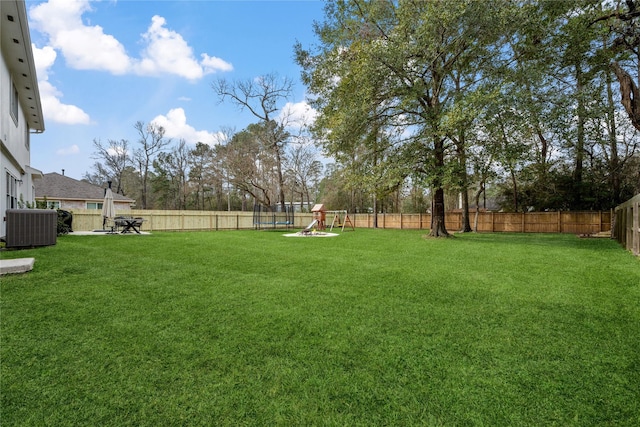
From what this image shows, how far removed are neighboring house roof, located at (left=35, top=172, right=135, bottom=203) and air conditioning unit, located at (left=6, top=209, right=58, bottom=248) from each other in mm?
16142

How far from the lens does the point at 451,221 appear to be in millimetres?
19453

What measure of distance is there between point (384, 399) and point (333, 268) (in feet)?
11.6

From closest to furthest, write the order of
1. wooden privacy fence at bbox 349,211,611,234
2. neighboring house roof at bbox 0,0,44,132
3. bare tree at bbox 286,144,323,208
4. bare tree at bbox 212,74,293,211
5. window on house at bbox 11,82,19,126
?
neighboring house roof at bbox 0,0,44,132 → window on house at bbox 11,82,19,126 → wooden privacy fence at bbox 349,211,611,234 → bare tree at bbox 212,74,293,211 → bare tree at bbox 286,144,323,208

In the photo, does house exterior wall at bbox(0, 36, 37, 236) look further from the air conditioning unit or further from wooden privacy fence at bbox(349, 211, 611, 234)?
wooden privacy fence at bbox(349, 211, 611, 234)

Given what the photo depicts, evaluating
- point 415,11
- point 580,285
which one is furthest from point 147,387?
point 415,11

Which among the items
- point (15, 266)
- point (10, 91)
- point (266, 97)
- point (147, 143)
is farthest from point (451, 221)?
point (147, 143)

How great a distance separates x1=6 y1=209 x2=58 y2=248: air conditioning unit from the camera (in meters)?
5.88

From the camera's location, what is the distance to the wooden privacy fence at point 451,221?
14.1m

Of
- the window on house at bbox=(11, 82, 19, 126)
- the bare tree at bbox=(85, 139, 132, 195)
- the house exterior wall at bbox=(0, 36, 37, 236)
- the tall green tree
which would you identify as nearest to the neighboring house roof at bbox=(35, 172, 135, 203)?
the bare tree at bbox=(85, 139, 132, 195)

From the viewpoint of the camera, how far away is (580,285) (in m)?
4.21

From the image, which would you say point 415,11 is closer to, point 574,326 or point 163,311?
point 574,326

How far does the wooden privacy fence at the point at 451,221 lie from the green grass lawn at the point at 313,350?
420 inches

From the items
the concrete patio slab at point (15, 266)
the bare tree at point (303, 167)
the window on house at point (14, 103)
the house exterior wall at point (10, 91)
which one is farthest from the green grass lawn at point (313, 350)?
the bare tree at point (303, 167)

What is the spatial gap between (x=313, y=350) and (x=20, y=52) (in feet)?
30.4
